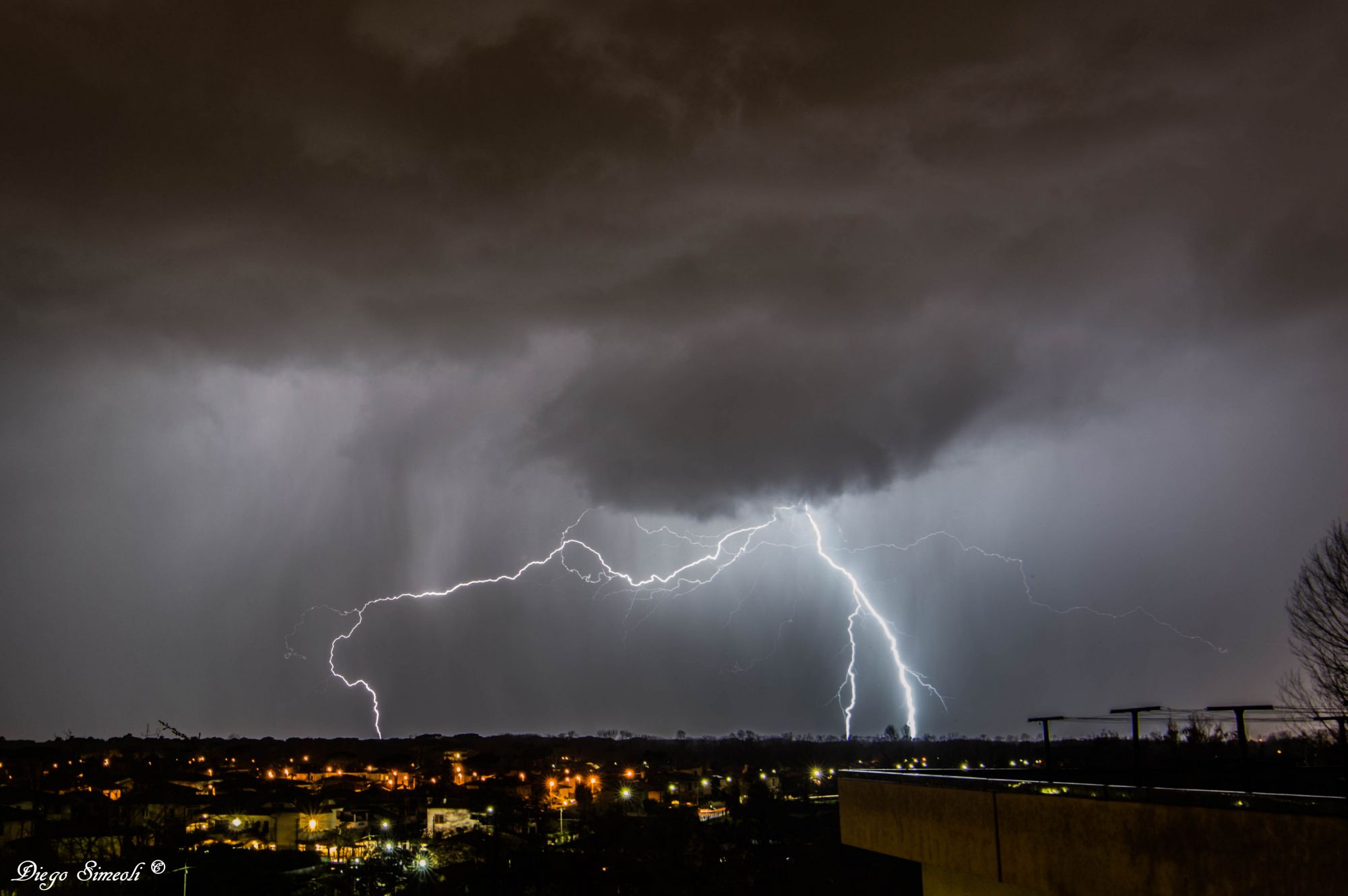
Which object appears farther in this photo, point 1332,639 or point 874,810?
point 1332,639

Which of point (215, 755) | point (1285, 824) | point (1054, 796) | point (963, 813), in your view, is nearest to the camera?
point (1285, 824)

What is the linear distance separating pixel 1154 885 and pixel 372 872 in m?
25.5

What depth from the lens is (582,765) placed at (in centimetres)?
7262

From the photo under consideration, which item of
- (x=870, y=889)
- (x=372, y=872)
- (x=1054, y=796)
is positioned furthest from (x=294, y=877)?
(x=1054, y=796)

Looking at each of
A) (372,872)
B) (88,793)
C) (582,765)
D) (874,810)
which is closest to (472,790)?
(88,793)

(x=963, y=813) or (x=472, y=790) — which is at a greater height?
(x=963, y=813)

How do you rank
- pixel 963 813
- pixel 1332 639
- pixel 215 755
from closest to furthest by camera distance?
pixel 963 813 < pixel 1332 639 < pixel 215 755

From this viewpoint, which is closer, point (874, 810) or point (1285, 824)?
point (1285, 824)

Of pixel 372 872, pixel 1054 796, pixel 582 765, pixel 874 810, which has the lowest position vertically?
pixel 582 765

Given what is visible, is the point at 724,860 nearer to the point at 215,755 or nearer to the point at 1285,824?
the point at 1285,824

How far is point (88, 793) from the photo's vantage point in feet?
108

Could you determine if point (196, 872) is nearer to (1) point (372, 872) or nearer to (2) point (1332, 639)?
(1) point (372, 872)

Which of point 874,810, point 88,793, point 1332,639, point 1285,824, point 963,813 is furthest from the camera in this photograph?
point 88,793

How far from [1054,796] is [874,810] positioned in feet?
7.81
